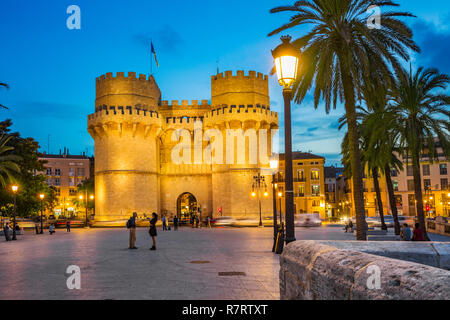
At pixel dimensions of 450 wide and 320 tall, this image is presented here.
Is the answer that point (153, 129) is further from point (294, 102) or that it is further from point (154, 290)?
point (154, 290)

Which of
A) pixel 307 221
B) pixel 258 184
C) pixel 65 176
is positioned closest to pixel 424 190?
pixel 307 221

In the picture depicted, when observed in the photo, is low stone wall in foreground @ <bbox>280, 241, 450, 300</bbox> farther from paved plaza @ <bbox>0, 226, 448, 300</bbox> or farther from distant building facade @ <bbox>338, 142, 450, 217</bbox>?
distant building facade @ <bbox>338, 142, 450, 217</bbox>

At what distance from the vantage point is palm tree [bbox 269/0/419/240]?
12.9 meters

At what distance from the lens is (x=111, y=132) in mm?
41250

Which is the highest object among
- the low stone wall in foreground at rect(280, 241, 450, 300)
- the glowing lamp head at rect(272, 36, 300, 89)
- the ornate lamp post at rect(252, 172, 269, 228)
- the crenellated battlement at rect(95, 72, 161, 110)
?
the crenellated battlement at rect(95, 72, 161, 110)

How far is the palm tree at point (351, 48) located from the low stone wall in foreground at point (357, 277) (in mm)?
9456

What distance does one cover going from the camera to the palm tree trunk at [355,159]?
12.8 metres

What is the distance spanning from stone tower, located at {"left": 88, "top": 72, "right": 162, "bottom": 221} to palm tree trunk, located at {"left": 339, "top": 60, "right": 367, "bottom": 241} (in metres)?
30.2

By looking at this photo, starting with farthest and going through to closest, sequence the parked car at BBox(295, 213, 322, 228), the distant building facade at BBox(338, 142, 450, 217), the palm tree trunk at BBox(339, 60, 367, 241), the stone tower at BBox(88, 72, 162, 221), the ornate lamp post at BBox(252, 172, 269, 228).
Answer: the distant building facade at BBox(338, 142, 450, 217)
the stone tower at BBox(88, 72, 162, 221)
the parked car at BBox(295, 213, 322, 228)
the ornate lamp post at BBox(252, 172, 269, 228)
the palm tree trunk at BBox(339, 60, 367, 241)

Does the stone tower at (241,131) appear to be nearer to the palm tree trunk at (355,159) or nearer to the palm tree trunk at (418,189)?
the palm tree trunk at (418,189)

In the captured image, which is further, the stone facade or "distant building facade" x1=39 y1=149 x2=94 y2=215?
"distant building facade" x1=39 y1=149 x2=94 y2=215

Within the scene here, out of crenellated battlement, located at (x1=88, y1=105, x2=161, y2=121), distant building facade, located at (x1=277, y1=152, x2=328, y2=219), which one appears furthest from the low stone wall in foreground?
distant building facade, located at (x1=277, y1=152, x2=328, y2=219)

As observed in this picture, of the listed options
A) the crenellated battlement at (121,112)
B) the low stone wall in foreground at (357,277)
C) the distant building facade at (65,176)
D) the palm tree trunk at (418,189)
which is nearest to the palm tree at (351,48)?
the palm tree trunk at (418,189)
